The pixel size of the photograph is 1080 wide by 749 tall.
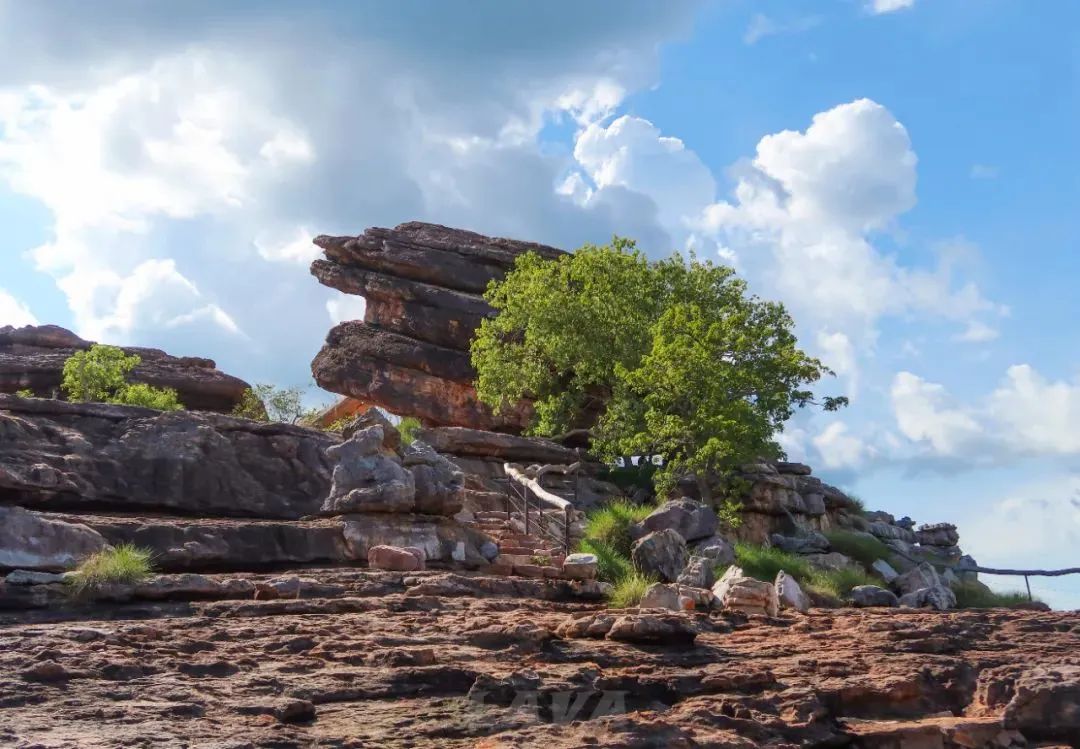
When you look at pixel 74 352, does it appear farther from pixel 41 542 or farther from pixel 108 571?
pixel 108 571

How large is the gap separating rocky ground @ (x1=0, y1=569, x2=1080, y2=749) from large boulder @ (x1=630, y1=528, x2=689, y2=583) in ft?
18.5

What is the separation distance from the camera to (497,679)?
7.58m

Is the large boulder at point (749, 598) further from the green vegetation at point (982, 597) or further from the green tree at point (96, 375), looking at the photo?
the green tree at point (96, 375)

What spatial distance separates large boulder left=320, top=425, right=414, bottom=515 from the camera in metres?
15.2

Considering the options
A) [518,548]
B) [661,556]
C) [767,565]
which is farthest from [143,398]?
[661,556]

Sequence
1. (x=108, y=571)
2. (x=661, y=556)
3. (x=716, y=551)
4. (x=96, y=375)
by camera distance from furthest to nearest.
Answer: (x=96, y=375)
(x=716, y=551)
(x=661, y=556)
(x=108, y=571)

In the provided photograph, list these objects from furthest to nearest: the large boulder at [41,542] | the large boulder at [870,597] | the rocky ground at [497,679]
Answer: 1. the large boulder at [870,597]
2. the large boulder at [41,542]
3. the rocky ground at [497,679]

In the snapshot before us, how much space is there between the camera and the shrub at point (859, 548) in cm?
2555

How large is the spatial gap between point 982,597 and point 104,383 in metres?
26.9

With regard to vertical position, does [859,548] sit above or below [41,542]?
above

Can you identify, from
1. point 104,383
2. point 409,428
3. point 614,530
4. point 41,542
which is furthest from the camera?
point 104,383

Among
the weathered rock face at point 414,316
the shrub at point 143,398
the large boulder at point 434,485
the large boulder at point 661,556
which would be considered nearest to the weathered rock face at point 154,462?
the large boulder at point 434,485

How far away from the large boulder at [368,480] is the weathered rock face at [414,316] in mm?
23713

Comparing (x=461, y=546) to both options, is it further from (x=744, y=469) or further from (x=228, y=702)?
(x=744, y=469)
